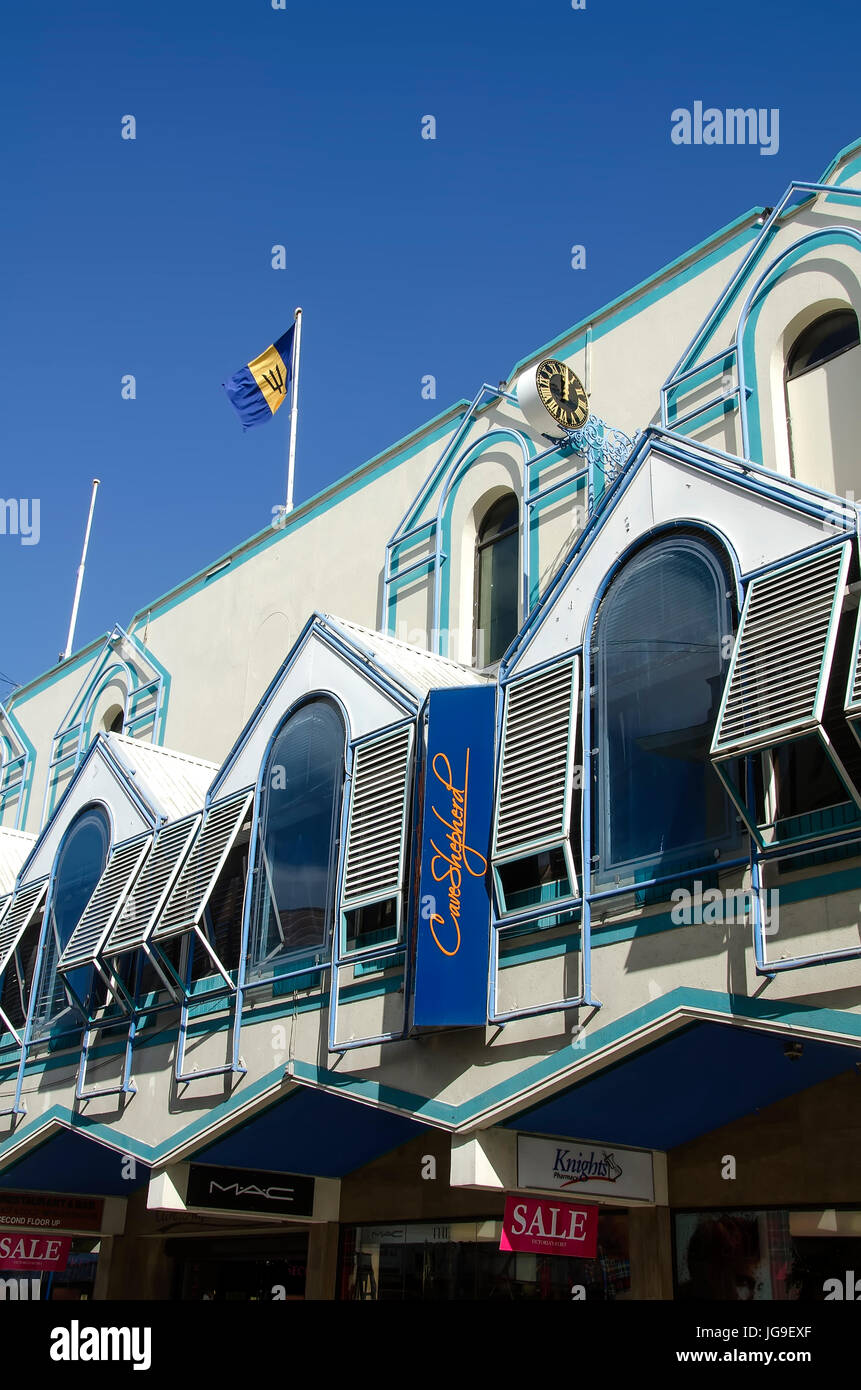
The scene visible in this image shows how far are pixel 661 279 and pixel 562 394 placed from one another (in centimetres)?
178

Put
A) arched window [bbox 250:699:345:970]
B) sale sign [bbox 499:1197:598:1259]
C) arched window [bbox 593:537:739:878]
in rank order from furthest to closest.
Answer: arched window [bbox 250:699:345:970] → sale sign [bbox 499:1197:598:1259] → arched window [bbox 593:537:739:878]

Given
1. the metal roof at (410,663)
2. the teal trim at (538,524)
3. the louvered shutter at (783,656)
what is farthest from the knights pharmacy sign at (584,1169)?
the teal trim at (538,524)

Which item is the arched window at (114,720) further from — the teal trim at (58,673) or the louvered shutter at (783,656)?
the louvered shutter at (783,656)

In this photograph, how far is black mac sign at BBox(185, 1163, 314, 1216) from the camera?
47.6ft

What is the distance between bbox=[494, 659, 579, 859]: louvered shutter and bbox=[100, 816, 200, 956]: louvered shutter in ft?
18.3

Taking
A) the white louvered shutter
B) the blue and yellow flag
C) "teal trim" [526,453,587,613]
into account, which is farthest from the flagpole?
the white louvered shutter

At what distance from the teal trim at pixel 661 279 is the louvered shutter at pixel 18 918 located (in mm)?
10221

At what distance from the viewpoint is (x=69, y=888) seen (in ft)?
62.6

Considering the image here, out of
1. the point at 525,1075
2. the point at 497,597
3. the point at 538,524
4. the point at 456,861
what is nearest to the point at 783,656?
the point at 456,861

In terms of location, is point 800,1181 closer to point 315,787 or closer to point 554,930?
point 554,930

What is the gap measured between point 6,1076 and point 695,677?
1218cm

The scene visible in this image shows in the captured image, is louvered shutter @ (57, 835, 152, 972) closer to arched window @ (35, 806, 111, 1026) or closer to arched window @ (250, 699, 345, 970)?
arched window @ (35, 806, 111, 1026)

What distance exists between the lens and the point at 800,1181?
1174cm

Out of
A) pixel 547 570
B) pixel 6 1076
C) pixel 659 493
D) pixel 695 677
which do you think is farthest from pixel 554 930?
pixel 6 1076
